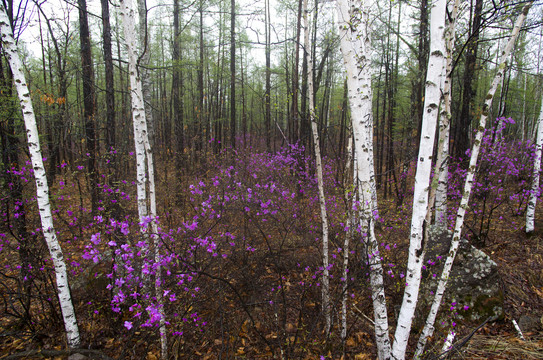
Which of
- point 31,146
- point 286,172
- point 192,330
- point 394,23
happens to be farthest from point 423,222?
point 394,23

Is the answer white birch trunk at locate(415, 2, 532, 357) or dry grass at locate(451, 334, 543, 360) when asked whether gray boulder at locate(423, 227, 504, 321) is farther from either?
white birch trunk at locate(415, 2, 532, 357)

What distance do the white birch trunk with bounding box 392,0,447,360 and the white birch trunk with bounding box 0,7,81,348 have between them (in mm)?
3934

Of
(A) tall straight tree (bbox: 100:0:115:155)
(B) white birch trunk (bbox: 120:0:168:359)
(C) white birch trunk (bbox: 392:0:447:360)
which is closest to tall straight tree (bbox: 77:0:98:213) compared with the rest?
(A) tall straight tree (bbox: 100:0:115:155)

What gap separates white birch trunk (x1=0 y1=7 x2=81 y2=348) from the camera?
281 centimetres

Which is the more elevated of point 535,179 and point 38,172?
point 38,172

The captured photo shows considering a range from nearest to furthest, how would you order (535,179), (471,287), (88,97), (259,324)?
(471,287) → (259,324) → (535,179) → (88,97)

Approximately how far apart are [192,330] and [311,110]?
11.9ft

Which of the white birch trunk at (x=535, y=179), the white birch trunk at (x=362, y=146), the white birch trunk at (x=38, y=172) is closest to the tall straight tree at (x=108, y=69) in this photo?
the white birch trunk at (x=38, y=172)

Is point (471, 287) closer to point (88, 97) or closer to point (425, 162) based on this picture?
point (425, 162)

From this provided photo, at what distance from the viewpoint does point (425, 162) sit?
6.54ft

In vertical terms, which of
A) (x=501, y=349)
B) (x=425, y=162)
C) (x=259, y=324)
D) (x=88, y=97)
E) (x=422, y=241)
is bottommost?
(x=259, y=324)

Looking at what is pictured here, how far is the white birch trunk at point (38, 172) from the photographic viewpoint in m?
2.81

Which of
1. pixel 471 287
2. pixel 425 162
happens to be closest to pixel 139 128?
pixel 425 162

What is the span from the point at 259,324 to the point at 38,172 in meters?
3.66
